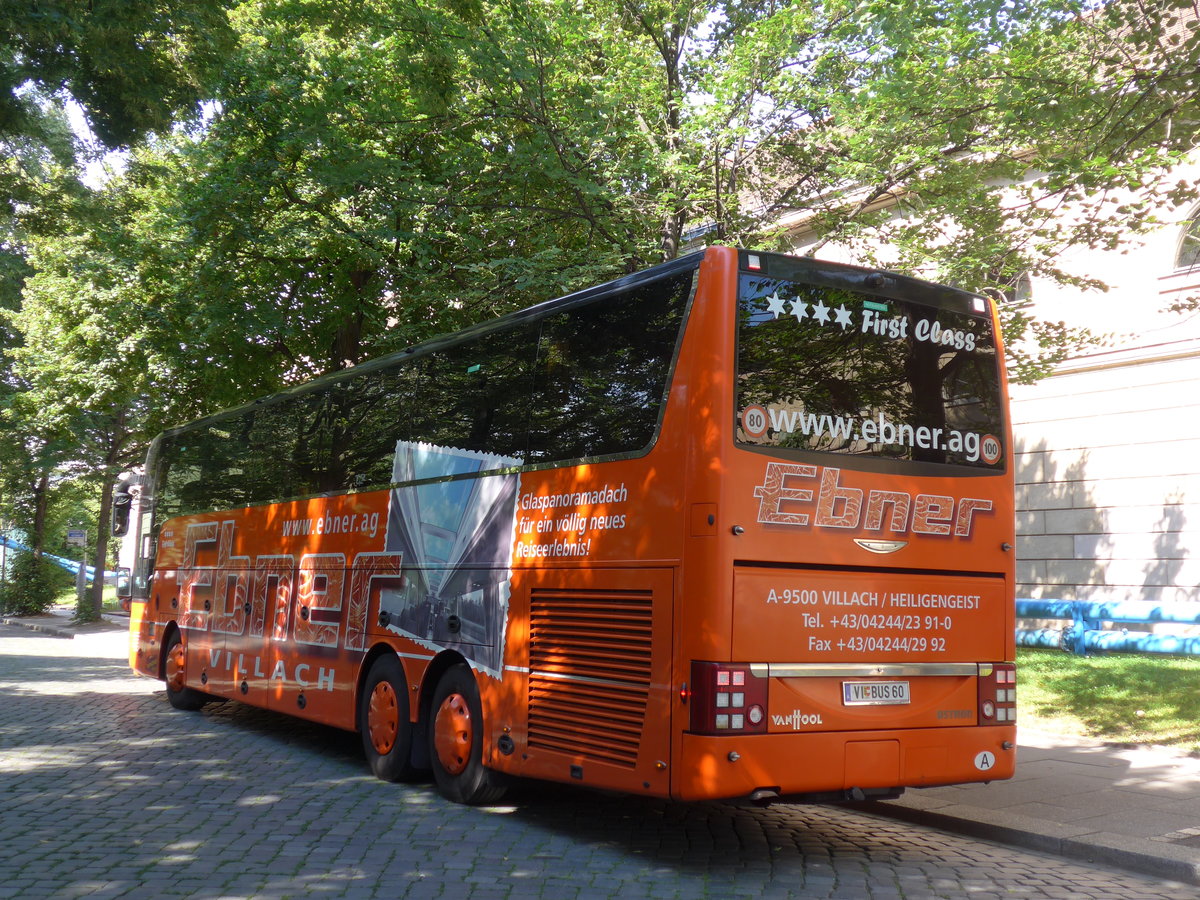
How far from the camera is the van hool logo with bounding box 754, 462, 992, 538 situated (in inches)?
264

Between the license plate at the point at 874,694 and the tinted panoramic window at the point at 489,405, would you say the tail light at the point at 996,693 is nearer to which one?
the license plate at the point at 874,694

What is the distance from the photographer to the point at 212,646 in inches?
540

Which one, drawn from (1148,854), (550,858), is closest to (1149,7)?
(1148,854)

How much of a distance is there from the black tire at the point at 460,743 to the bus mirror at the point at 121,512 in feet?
33.2

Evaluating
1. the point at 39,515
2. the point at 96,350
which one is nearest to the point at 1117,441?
the point at 96,350

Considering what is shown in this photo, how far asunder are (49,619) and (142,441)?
27.6 feet

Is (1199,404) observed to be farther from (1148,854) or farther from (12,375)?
(12,375)

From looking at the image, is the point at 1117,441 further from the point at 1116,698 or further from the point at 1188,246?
the point at 1116,698

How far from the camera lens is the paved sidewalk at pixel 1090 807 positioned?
709cm

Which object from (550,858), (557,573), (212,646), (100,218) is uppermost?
(100,218)

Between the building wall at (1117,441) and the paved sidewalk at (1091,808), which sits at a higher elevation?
the building wall at (1117,441)

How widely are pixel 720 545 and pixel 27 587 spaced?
37.3 meters

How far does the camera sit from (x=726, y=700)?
20.9 ft

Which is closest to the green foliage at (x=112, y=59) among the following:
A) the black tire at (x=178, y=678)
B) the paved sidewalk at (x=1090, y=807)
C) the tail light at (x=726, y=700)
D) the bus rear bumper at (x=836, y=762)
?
the black tire at (x=178, y=678)
